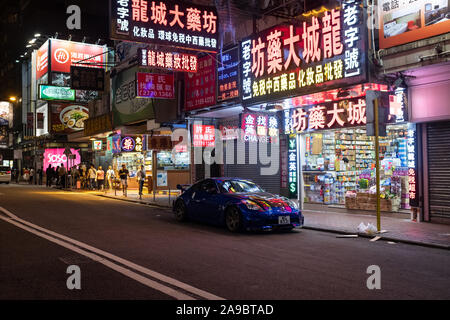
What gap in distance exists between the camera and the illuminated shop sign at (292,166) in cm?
1725

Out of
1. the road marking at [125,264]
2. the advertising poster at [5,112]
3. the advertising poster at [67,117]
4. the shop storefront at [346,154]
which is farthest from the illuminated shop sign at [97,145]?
the advertising poster at [5,112]

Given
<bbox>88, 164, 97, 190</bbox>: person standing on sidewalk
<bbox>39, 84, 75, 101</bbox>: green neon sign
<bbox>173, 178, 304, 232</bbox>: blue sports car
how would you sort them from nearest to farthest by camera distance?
1. <bbox>173, 178, 304, 232</bbox>: blue sports car
2. <bbox>88, 164, 97, 190</bbox>: person standing on sidewalk
3. <bbox>39, 84, 75, 101</bbox>: green neon sign

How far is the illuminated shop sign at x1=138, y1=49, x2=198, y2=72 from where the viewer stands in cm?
1709

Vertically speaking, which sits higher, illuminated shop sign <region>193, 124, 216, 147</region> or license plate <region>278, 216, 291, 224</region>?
illuminated shop sign <region>193, 124, 216, 147</region>

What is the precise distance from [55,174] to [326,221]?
3063 centimetres

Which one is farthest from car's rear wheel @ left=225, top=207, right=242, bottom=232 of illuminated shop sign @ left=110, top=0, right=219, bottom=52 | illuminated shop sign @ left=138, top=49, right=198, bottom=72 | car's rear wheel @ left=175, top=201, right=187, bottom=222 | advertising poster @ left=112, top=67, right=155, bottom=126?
advertising poster @ left=112, top=67, right=155, bottom=126

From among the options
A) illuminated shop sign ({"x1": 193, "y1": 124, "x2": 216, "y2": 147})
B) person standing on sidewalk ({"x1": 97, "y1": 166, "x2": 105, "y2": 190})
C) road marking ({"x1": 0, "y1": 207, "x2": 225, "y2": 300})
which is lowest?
road marking ({"x1": 0, "y1": 207, "x2": 225, "y2": 300})

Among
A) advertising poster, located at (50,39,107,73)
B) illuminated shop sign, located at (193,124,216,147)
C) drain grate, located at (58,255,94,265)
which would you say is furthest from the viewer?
advertising poster, located at (50,39,107,73)

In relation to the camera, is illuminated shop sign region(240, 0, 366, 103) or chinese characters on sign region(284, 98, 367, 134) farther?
chinese characters on sign region(284, 98, 367, 134)

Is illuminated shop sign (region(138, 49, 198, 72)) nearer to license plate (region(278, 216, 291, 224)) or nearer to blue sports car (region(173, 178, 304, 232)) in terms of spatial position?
blue sports car (region(173, 178, 304, 232))

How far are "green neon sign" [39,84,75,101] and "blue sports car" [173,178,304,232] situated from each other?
123 feet

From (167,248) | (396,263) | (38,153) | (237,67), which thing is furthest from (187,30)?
(38,153)

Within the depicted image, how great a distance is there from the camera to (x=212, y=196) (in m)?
12.4
